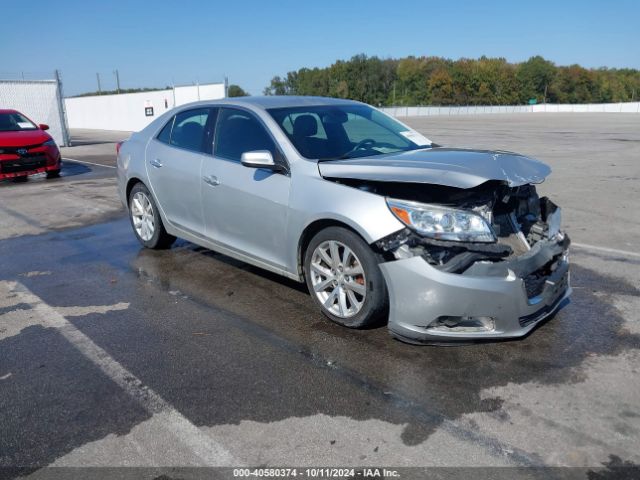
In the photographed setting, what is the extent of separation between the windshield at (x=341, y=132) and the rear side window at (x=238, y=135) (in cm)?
17

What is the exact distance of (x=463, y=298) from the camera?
3.34m

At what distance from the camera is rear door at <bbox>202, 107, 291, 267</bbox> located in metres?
4.36

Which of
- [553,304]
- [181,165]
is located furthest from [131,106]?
[553,304]

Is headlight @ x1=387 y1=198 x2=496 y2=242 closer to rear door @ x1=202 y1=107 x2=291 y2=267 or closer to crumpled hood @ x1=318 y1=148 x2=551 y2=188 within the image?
crumpled hood @ x1=318 y1=148 x2=551 y2=188

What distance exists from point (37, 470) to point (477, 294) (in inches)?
98.0

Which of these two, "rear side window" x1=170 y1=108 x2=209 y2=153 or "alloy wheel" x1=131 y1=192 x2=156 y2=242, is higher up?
"rear side window" x1=170 y1=108 x2=209 y2=153

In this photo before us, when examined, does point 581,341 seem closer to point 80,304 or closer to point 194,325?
point 194,325

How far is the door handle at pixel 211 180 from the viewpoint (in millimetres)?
4863

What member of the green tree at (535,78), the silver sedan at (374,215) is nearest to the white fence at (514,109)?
the green tree at (535,78)

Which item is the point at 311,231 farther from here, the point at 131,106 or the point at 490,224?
the point at 131,106

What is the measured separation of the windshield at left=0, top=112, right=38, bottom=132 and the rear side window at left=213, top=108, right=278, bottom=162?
10.0 metres

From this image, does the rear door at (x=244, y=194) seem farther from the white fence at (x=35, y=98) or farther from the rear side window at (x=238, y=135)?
the white fence at (x=35, y=98)

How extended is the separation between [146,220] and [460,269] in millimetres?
4007

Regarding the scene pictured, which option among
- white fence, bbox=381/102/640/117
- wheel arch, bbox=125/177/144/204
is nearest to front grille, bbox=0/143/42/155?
wheel arch, bbox=125/177/144/204
